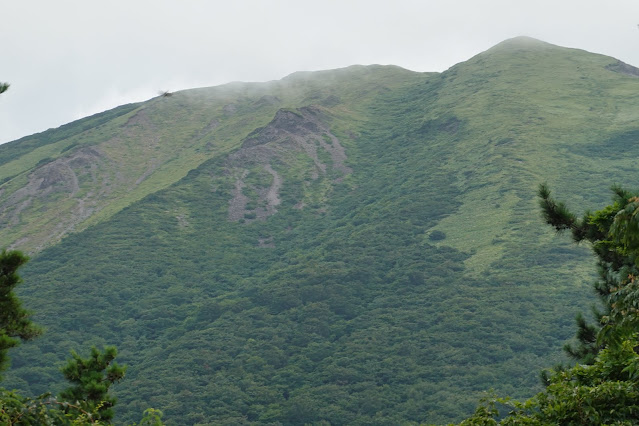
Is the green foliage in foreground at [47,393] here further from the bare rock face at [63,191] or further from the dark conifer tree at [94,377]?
the bare rock face at [63,191]

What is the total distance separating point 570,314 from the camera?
9362 centimetres

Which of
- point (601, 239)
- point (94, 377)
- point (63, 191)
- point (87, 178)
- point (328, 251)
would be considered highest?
point (87, 178)

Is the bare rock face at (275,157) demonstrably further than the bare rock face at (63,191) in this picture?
Yes

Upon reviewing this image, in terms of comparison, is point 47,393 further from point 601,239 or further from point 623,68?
point 623,68

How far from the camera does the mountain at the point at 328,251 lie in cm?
9138

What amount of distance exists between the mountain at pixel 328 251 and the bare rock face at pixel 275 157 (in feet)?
1.56

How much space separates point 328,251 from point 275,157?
48.3 m

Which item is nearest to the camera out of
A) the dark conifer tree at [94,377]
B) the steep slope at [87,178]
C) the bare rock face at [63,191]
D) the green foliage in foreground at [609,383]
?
the green foliage in foreground at [609,383]

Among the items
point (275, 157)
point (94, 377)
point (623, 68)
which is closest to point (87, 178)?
point (275, 157)

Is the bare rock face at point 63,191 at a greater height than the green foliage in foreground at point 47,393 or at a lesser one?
greater

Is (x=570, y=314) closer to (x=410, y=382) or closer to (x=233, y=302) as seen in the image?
(x=410, y=382)

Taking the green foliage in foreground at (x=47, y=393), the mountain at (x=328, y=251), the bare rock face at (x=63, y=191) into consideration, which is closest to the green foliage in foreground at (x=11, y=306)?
the green foliage in foreground at (x=47, y=393)

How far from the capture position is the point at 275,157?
586 ft

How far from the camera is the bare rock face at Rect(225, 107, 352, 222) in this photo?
165 m
